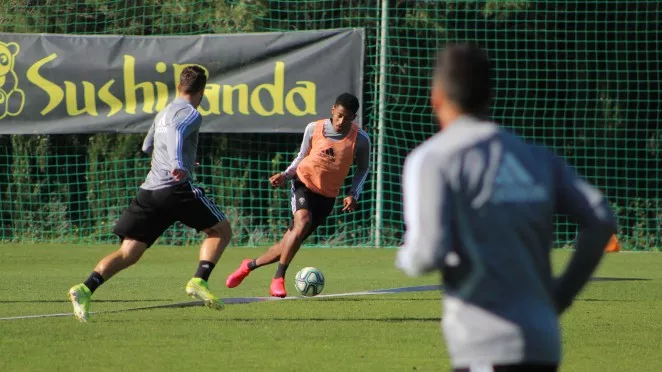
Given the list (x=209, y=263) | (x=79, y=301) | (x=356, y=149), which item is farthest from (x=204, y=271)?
(x=356, y=149)

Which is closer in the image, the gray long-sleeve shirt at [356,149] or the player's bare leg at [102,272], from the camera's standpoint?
the player's bare leg at [102,272]

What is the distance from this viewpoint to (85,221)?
19906mm

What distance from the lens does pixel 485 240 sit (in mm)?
2990

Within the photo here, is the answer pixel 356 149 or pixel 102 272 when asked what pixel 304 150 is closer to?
pixel 356 149

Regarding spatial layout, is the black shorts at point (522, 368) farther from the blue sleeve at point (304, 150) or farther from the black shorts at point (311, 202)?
Answer: the blue sleeve at point (304, 150)

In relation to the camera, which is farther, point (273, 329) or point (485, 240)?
point (273, 329)

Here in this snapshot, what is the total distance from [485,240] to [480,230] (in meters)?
0.03

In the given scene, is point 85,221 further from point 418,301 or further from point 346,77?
point 418,301

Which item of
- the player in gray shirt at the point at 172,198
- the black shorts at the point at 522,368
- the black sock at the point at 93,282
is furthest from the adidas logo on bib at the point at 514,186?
the black sock at the point at 93,282

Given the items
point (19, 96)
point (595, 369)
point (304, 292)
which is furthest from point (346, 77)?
point (595, 369)

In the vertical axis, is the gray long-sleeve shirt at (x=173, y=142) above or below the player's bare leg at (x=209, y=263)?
above

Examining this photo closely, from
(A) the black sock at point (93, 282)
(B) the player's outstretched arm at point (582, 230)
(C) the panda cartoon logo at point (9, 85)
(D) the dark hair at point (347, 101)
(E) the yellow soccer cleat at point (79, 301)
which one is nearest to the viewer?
(B) the player's outstretched arm at point (582, 230)

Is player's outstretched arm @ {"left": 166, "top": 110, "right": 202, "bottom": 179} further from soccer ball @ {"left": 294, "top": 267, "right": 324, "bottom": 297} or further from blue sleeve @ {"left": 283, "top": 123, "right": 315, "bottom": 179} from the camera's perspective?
blue sleeve @ {"left": 283, "top": 123, "right": 315, "bottom": 179}

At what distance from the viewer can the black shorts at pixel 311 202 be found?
36.1 ft
